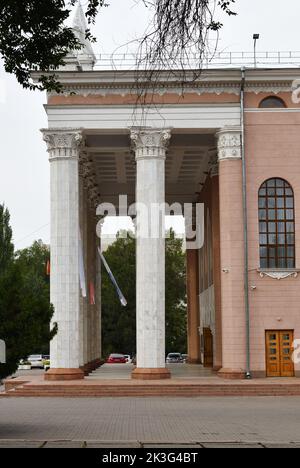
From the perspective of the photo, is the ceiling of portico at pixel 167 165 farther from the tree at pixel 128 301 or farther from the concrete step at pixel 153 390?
the tree at pixel 128 301

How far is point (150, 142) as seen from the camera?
34.4 m

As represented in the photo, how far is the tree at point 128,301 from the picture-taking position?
268ft

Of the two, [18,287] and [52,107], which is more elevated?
[52,107]

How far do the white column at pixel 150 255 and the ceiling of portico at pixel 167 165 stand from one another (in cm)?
213

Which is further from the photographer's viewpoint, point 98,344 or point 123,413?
point 98,344

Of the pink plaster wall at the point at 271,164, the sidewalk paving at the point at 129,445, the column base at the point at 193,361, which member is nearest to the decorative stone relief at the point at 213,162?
the pink plaster wall at the point at 271,164

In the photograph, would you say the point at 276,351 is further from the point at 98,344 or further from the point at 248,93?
the point at 98,344

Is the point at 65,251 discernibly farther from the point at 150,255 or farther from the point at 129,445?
the point at 129,445

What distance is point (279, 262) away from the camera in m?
34.8

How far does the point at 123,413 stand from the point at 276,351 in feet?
41.5

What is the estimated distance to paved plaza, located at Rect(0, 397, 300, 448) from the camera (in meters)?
15.4

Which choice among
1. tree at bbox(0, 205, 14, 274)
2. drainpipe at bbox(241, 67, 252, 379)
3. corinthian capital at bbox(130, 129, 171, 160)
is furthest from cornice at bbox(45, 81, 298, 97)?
tree at bbox(0, 205, 14, 274)

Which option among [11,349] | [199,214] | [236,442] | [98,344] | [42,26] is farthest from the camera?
[98,344]
